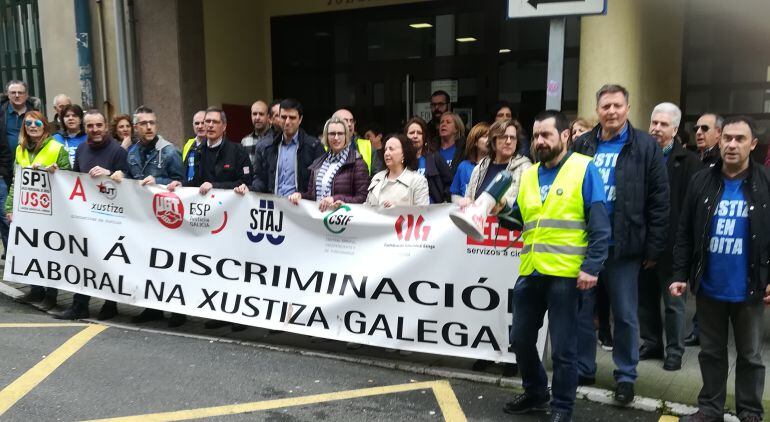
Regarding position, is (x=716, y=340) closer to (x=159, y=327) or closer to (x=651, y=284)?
(x=651, y=284)

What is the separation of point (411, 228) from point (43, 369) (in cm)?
283

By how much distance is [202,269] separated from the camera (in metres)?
5.71

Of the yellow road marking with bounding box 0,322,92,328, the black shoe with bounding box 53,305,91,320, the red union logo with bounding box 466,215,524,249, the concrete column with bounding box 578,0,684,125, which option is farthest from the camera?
the concrete column with bounding box 578,0,684,125

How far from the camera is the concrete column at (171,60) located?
10242mm

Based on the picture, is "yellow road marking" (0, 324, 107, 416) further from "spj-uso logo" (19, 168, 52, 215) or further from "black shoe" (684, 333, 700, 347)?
"black shoe" (684, 333, 700, 347)

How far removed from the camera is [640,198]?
4.09 meters

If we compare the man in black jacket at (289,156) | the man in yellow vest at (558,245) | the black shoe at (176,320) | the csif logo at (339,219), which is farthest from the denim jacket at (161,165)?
the man in yellow vest at (558,245)

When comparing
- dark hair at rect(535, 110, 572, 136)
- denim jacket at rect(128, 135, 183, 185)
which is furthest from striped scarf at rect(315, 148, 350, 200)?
dark hair at rect(535, 110, 572, 136)

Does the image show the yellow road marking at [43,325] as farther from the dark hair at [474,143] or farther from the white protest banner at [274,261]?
the dark hair at [474,143]

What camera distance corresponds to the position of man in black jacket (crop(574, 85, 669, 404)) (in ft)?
13.3

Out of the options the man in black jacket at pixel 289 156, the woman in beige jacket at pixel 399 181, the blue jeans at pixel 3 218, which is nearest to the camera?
the woman in beige jacket at pixel 399 181

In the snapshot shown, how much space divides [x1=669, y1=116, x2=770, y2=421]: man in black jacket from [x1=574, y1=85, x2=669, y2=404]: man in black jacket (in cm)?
21

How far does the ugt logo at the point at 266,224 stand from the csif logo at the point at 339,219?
44 cm

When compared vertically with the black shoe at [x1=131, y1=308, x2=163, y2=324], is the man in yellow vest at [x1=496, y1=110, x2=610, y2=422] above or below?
above
